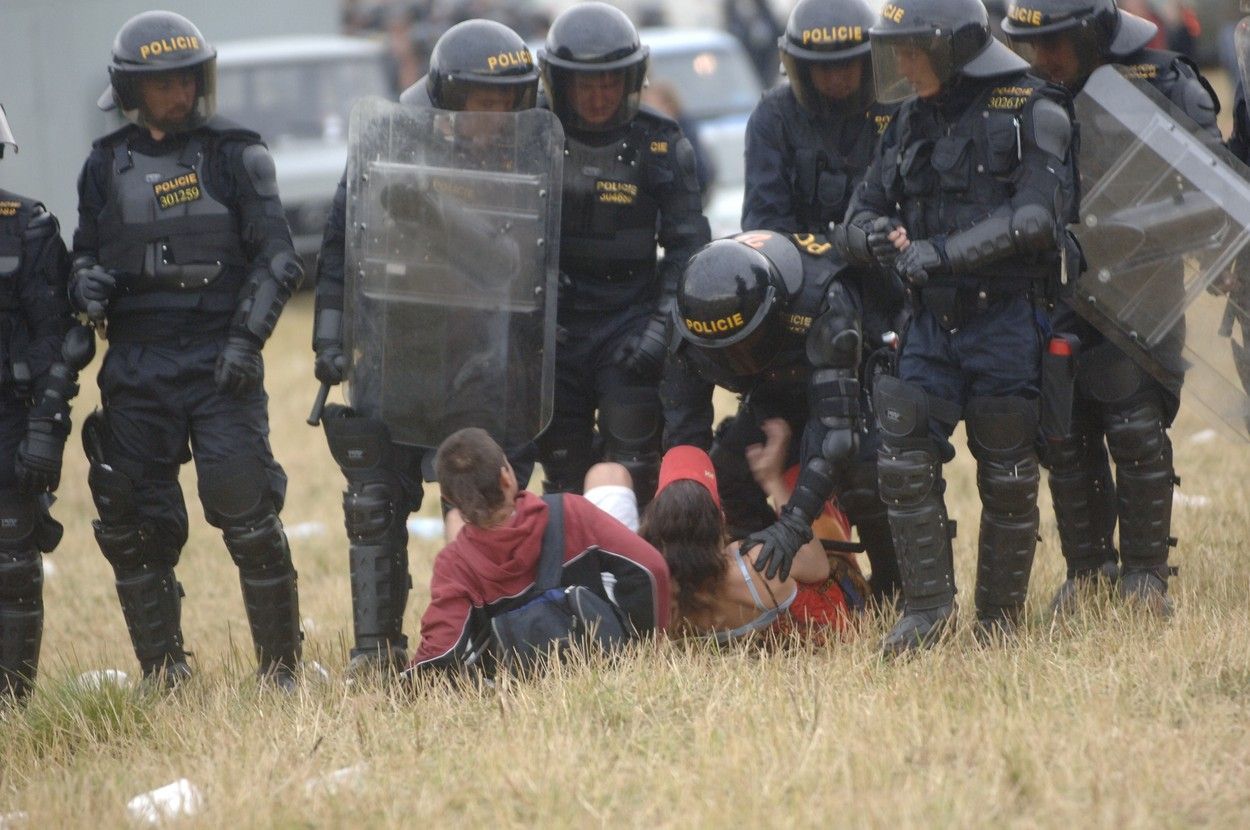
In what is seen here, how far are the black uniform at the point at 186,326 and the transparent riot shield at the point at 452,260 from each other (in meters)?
0.31

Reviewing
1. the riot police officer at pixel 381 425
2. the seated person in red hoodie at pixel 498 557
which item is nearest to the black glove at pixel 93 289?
the riot police officer at pixel 381 425

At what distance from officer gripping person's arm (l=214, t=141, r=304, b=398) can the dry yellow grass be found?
1011mm

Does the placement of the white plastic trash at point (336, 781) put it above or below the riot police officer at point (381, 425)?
below

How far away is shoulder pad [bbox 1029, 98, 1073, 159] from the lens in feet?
15.2

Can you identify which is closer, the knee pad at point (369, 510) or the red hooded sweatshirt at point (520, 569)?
the red hooded sweatshirt at point (520, 569)

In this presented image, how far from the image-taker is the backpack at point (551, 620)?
460cm

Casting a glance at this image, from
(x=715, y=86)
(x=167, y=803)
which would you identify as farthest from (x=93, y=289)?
(x=715, y=86)

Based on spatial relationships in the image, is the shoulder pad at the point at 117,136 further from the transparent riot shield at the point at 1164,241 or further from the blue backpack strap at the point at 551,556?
the transparent riot shield at the point at 1164,241

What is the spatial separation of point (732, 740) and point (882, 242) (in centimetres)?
161

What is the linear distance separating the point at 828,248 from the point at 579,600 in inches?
55.4

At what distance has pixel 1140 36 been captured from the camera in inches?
211

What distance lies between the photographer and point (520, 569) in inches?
182

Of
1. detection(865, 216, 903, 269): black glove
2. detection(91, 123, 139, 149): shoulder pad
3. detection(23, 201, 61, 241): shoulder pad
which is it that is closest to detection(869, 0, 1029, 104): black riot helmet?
detection(865, 216, 903, 269): black glove

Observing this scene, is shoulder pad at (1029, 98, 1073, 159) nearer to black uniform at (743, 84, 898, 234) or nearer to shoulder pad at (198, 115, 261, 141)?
black uniform at (743, 84, 898, 234)
